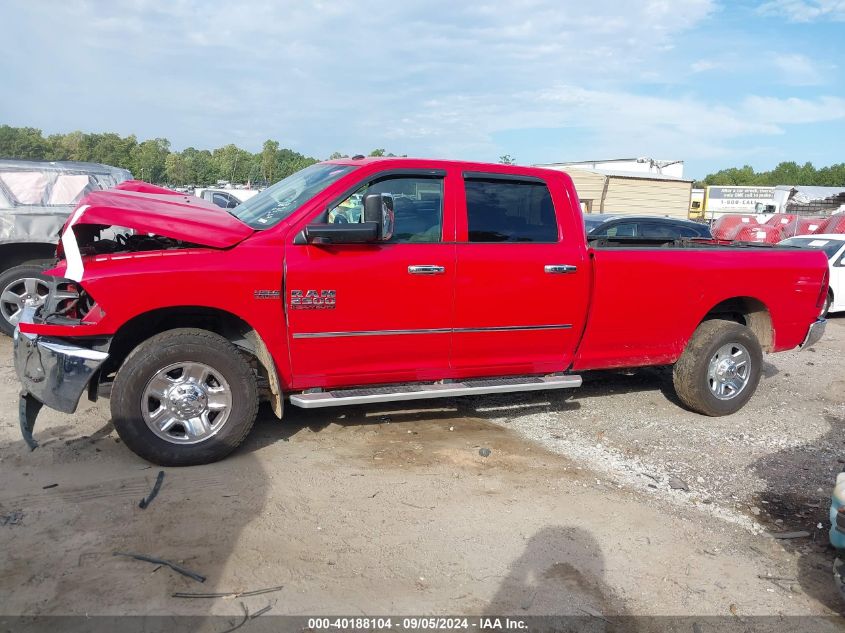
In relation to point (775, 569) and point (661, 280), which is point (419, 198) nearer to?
point (661, 280)

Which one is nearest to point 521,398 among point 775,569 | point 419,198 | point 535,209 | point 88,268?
point 535,209

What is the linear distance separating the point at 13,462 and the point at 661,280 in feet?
15.8

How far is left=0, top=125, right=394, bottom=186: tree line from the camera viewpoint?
6297 cm

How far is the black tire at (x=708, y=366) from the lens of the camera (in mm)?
5621

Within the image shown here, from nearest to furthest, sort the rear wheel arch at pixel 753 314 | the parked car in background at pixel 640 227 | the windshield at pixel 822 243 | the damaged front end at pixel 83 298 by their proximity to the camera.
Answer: the damaged front end at pixel 83 298 < the rear wheel arch at pixel 753 314 < the windshield at pixel 822 243 < the parked car in background at pixel 640 227

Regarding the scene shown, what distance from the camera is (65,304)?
13.4ft

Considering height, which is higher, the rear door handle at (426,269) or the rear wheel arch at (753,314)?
the rear door handle at (426,269)

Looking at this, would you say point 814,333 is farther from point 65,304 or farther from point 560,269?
point 65,304

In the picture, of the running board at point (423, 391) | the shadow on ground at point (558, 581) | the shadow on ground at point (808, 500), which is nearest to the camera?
the shadow on ground at point (558, 581)

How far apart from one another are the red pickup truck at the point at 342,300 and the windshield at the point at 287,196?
0.02m

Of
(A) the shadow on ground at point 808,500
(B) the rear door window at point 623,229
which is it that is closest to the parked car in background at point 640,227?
(B) the rear door window at point 623,229

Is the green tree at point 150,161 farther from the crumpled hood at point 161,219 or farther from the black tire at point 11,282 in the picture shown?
the crumpled hood at point 161,219

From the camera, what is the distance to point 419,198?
183 inches

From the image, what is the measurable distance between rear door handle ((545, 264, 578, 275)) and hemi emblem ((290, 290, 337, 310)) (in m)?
1.62
